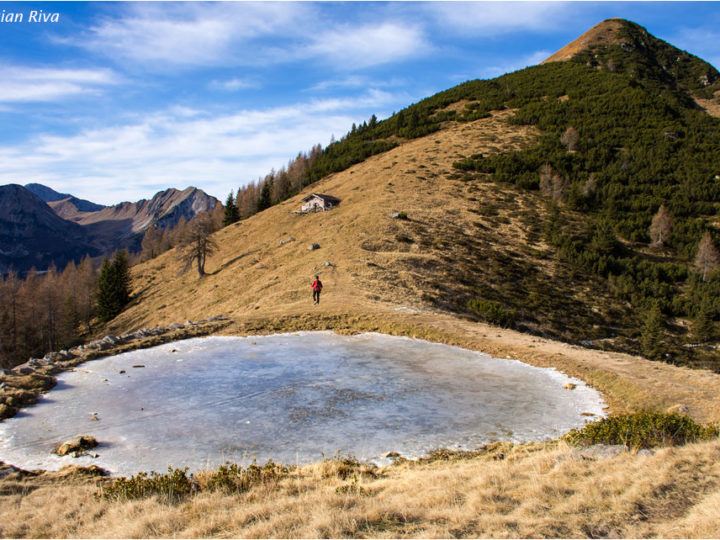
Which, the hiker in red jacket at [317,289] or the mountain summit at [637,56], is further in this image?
the mountain summit at [637,56]

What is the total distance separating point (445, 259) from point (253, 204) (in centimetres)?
8599

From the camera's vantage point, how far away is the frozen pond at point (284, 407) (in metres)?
9.24

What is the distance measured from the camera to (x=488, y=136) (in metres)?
91.9

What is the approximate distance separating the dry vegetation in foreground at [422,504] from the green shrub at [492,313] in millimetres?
20862

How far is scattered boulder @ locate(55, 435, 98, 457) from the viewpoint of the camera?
29.3 feet

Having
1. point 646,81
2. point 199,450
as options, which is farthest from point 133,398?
point 646,81

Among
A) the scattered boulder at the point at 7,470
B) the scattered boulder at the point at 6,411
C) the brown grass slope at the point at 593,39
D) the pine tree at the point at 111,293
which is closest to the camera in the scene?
the scattered boulder at the point at 7,470

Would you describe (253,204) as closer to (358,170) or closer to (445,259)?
(358,170)

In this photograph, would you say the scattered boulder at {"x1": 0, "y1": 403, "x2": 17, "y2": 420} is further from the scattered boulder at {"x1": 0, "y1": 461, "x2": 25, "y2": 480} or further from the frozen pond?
the scattered boulder at {"x1": 0, "y1": 461, "x2": 25, "y2": 480}

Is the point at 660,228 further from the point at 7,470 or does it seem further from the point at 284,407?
the point at 7,470

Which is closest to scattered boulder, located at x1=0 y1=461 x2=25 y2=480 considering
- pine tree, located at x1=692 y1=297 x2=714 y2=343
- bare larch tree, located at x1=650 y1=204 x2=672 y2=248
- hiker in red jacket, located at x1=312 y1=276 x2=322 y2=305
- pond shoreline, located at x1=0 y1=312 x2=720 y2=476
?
pond shoreline, located at x1=0 y1=312 x2=720 y2=476

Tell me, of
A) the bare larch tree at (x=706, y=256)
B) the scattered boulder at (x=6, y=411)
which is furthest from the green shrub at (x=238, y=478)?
the bare larch tree at (x=706, y=256)

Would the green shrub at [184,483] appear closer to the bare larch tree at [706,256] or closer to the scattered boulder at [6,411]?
the scattered boulder at [6,411]

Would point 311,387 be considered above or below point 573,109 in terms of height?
below
